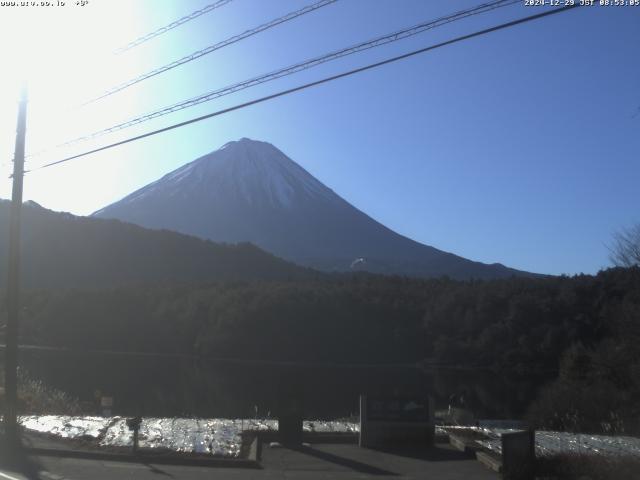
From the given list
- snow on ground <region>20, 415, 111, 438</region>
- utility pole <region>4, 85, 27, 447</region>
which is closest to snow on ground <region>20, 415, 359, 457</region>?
snow on ground <region>20, 415, 111, 438</region>

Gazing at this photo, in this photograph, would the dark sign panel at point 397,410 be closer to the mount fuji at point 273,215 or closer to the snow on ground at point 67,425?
the snow on ground at point 67,425

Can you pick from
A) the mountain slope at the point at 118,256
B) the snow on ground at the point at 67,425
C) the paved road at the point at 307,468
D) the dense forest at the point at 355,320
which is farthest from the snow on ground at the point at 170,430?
the mountain slope at the point at 118,256

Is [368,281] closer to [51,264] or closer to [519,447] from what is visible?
[51,264]

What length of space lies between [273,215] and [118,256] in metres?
49.3

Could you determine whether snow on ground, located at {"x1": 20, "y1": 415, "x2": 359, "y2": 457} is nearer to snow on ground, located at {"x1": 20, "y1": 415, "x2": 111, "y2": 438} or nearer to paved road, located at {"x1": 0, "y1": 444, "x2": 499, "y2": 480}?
snow on ground, located at {"x1": 20, "y1": 415, "x2": 111, "y2": 438}

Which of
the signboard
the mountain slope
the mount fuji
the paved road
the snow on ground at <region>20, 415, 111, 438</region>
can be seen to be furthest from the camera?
the mount fuji

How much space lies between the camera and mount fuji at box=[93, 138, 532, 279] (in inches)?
5822

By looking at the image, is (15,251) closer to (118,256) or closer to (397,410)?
(397,410)

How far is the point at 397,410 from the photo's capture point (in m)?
15.9

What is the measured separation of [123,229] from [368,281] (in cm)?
3518

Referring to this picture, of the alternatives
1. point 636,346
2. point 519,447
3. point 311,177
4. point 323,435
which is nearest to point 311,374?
point 636,346

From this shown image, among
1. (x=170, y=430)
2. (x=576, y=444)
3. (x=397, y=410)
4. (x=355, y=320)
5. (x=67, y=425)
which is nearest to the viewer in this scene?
(x=576, y=444)

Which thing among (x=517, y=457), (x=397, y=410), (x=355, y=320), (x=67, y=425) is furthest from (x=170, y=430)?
(x=355, y=320)

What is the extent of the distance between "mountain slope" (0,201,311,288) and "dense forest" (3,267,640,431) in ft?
39.9
